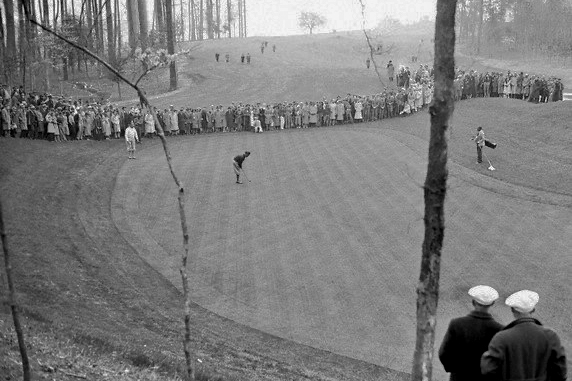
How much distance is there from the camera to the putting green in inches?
532

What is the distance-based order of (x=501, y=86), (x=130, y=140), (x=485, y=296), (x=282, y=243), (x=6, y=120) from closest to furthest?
1. (x=485, y=296)
2. (x=282, y=243)
3. (x=6, y=120)
4. (x=130, y=140)
5. (x=501, y=86)

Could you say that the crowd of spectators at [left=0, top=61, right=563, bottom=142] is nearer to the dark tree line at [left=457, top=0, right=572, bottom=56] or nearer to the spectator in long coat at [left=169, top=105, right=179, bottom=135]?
the spectator in long coat at [left=169, top=105, right=179, bottom=135]

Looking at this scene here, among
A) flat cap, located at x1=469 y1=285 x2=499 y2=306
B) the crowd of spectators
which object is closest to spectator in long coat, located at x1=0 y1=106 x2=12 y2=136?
the crowd of spectators

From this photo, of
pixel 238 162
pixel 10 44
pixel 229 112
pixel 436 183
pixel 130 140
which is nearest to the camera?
pixel 436 183

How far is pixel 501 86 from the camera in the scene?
40.3m

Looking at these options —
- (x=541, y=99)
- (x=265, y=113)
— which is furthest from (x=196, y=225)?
(x=541, y=99)

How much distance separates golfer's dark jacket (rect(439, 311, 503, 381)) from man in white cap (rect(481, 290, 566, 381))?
1.22 ft

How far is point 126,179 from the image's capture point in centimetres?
2402

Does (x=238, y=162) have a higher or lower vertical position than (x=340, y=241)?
higher

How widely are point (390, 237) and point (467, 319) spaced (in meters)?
11.9

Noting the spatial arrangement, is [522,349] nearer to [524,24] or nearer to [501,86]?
[501,86]

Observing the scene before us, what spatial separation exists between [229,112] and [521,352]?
30.3m

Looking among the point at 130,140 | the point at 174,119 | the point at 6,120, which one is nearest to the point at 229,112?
the point at 174,119

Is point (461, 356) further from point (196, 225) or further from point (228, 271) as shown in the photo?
point (196, 225)
